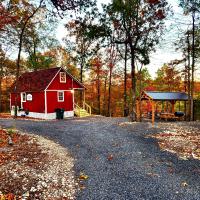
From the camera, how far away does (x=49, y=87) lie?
29656mm

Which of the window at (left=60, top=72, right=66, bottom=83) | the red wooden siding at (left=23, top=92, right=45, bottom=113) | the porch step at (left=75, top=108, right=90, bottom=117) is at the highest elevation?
the window at (left=60, top=72, right=66, bottom=83)

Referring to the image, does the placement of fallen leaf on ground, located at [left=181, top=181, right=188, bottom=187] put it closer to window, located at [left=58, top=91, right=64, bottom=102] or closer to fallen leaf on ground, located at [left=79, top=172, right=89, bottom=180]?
fallen leaf on ground, located at [left=79, top=172, right=89, bottom=180]

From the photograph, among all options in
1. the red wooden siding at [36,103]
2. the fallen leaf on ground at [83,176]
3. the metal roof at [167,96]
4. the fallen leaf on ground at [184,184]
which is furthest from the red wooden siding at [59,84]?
the fallen leaf on ground at [184,184]

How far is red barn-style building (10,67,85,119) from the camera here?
29.5m

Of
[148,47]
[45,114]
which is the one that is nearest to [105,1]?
[148,47]

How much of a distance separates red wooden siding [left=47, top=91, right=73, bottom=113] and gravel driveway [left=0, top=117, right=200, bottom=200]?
14.5m

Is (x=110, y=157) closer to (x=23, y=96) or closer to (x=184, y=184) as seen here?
(x=184, y=184)

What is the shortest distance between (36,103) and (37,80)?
11.7 ft

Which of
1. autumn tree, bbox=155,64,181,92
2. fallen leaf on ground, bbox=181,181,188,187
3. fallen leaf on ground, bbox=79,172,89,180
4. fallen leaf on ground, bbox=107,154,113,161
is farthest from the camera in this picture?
autumn tree, bbox=155,64,181,92

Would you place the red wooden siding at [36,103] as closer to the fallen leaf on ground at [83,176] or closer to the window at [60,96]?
the window at [60,96]

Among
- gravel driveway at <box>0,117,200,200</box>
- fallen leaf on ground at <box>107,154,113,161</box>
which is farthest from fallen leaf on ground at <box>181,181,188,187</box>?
fallen leaf on ground at <box>107,154,113,161</box>

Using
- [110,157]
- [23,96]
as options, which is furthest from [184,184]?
[23,96]

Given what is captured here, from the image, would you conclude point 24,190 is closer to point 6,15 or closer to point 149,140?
point 149,140

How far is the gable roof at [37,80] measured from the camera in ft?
99.1
